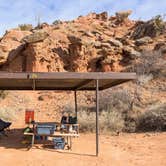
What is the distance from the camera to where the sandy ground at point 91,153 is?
994 centimetres

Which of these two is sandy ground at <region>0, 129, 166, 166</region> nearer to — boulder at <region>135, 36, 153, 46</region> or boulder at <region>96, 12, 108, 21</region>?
boulder at <region>135, 36, 153, 46</region>

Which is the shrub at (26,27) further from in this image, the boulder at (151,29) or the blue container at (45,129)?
the blue container at (45,129)

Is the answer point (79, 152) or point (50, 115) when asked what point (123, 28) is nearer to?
point (50, 115)

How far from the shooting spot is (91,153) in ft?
36.7

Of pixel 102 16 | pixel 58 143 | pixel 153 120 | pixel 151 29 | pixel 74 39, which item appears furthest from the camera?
pixel 102 16

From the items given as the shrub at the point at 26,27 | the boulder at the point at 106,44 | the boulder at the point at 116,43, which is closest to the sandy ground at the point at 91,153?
the boulder at the point at 106,44

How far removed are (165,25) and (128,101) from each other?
50.9ft

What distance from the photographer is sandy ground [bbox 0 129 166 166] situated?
994cm

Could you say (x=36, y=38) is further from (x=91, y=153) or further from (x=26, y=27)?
(x=91, y=153)

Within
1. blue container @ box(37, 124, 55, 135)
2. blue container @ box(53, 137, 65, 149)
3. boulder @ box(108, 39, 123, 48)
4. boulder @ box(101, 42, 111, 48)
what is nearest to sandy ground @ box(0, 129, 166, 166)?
blue container @ box(53, 137, 65, 149)

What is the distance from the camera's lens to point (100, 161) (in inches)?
398

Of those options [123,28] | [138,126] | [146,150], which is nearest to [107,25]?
[123,28]

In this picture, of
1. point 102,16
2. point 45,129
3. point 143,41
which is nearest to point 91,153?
point 45,129

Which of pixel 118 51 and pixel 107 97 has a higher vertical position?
pixel 118 51
